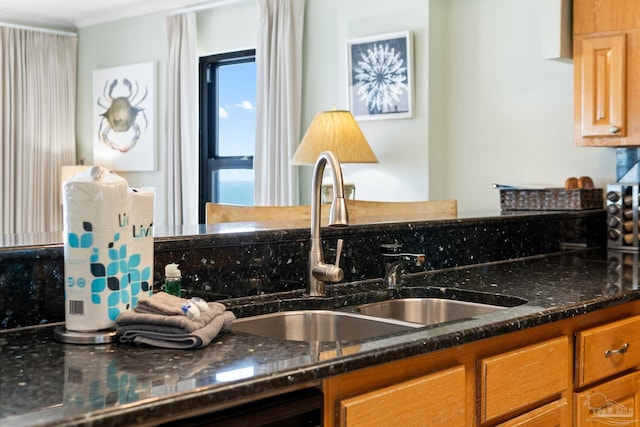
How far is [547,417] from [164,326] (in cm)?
97

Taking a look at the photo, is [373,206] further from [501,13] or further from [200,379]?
[200,379]

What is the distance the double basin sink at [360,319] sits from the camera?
5.83 feet

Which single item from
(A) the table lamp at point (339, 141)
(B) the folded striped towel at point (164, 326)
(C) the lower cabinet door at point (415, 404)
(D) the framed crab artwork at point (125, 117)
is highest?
(D) the framed crab artwork at point (125, 117)

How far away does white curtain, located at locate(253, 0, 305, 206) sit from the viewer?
5.12m

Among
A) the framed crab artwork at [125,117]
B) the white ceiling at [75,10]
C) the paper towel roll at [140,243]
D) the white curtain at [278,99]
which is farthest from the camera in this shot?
the framed crab artwork at [125,117]

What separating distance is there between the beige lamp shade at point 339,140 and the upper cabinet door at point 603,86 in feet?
4.01

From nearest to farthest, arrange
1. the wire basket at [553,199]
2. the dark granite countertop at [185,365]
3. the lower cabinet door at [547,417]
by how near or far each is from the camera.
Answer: the dark granite countertop at [185,365]
the lower cabinet door at [547,417]
the wire basket at [553,199]

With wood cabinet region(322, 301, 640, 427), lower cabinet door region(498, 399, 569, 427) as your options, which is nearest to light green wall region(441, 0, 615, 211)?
wood cabinet region(322, 301, 640, 427)

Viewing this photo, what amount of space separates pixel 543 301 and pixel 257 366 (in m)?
0.95

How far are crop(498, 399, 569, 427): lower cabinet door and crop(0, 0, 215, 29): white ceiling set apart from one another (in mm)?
4612

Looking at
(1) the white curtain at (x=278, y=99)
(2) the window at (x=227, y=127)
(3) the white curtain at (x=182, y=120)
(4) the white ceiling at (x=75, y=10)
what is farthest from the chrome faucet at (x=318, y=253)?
(4) the white ceiling at (x=75, y=10)

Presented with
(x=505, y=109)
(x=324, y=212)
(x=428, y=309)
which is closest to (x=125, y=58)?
(x=505, y=109)

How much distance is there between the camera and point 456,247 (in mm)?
2578

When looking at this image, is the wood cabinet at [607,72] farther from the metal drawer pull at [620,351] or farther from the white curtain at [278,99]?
the white curtain at [278,99]
